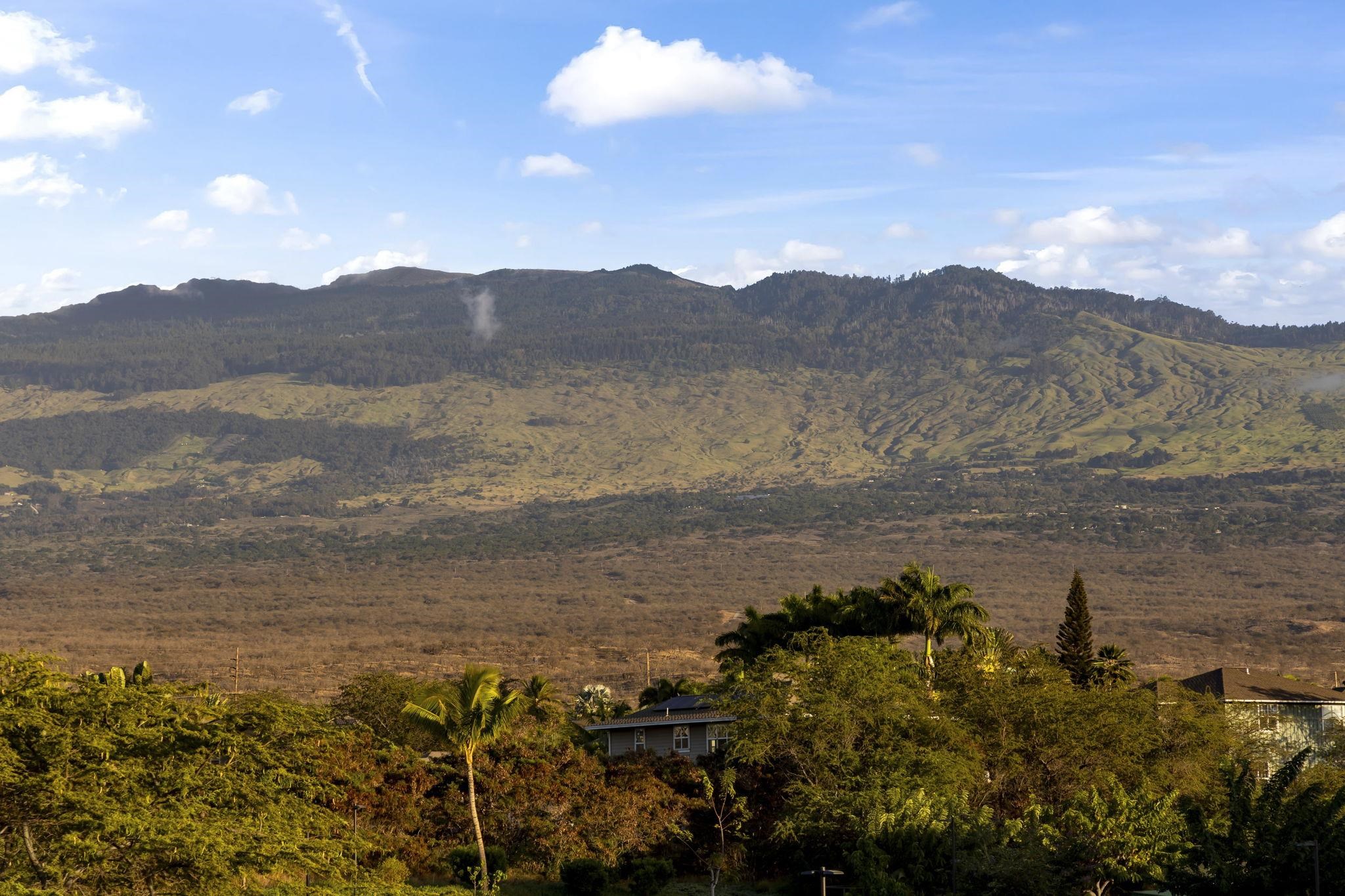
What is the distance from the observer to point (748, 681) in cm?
5750

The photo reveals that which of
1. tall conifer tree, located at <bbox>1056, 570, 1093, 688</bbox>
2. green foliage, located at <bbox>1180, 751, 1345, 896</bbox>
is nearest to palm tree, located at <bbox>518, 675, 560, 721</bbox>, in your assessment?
tall conifer tree, located at <bbox>1056, 570, 1093, 688</bbox>

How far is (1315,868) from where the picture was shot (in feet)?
119

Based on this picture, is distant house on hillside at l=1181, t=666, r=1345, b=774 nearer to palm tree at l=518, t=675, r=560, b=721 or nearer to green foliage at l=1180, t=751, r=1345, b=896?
palm tree at l=518, t=675, r=560, b=721

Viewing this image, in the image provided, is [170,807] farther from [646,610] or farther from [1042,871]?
[646,610]

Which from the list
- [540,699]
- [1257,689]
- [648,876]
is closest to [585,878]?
[648,876]

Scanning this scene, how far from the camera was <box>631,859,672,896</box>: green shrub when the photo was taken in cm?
5056

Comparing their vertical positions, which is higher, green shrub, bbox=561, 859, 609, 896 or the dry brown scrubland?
green shrub, bbox=561, 859, 609, 896

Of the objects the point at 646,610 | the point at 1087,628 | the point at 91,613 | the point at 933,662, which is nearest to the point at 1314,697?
the point at 1087,628

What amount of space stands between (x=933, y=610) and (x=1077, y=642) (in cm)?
817

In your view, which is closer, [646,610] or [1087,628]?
[1087,628]

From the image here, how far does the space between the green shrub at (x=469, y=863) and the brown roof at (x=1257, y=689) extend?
31.0 m

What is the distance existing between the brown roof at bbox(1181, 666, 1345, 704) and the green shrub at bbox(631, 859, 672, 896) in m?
26.4

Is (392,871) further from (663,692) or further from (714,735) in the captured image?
(663,692)

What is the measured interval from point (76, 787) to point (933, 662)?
38.1 meters
